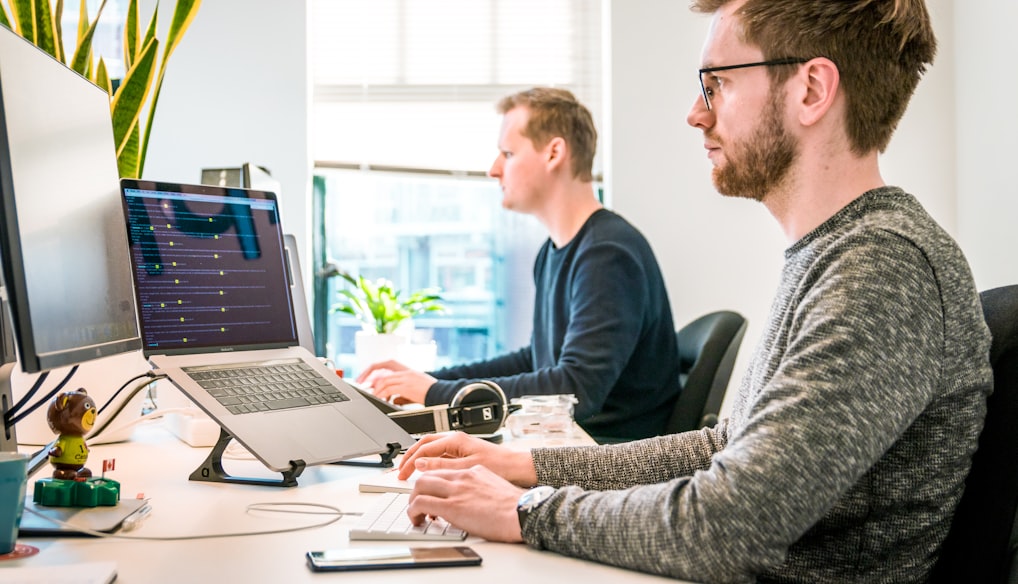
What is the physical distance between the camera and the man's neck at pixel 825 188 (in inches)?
41.0

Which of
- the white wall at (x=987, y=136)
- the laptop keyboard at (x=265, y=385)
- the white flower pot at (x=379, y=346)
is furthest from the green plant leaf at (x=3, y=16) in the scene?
the white wall at (x=987, y=136)

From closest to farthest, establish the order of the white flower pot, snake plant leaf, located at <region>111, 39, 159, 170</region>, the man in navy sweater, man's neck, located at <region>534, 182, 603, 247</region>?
1. snake plant leaf, located at <region>111, 39, 159, 170</region>
2. the man in navy sweater
3. man's neck, located at <region>534, 182, 603, 247</region>
4. the white flower pot

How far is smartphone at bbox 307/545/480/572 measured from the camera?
791 millimetres

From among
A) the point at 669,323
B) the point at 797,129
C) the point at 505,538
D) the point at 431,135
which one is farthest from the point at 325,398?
the point at 431,135

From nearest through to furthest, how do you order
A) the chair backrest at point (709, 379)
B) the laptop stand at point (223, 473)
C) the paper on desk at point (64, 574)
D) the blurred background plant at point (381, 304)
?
the paper on desk at point (64, 574), the laptop stand at point (223, 473), the chair backrest at point (709, 379), the blurred background plant at point (381, 304)

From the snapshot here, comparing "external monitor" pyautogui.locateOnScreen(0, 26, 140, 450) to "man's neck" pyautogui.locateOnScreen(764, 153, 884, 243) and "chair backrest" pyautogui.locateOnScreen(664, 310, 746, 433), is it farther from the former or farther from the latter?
"chair backrest" pyautogui.locateOnScreen(664, 310, 746, 433)

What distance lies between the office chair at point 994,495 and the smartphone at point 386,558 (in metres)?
0.53

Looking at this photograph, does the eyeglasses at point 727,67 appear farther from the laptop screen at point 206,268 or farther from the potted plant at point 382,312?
the potted plant at point 382,312

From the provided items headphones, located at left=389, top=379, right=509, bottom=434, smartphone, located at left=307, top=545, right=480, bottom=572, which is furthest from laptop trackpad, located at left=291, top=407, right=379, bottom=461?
smartphone, located at left=307, top=545, right=480, bottom=572

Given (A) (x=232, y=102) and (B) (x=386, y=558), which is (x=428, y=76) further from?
(B) (x=386, y=558)

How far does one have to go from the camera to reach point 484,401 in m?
1.62

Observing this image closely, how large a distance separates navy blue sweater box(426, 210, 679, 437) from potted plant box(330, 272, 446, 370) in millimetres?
642

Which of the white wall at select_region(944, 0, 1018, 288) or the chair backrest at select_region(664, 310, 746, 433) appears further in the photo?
the white wall at select_region(944, 0, 1018, 288)

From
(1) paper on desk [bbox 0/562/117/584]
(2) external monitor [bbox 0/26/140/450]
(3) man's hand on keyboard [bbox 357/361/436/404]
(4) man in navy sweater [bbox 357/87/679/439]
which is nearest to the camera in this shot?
(1) paper on desk [bbox 0/562/117/584]
